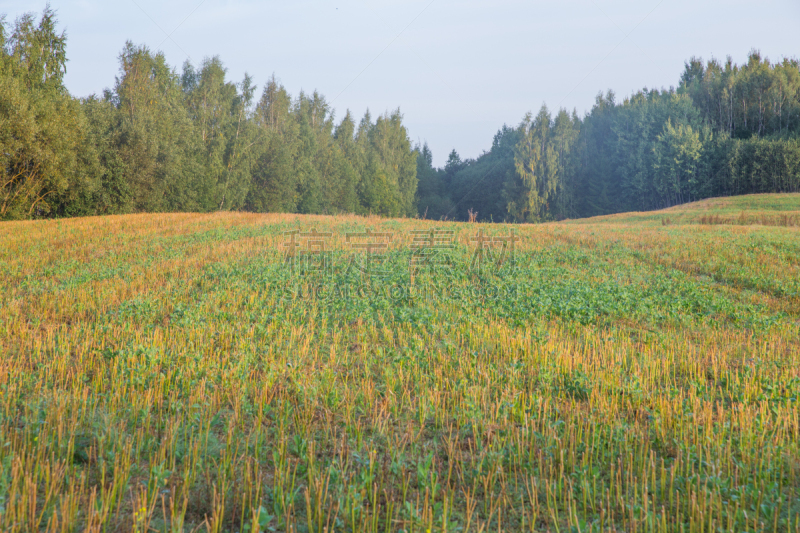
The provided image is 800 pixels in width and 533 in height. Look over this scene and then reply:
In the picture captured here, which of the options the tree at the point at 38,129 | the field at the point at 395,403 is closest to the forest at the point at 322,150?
the tree at the point at 38,129

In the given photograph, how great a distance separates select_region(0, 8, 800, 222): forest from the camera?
1150 inches

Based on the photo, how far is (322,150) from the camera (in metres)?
58.9

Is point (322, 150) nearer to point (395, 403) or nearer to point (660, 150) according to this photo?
point (660, 150)

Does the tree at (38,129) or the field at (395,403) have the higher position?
the tree at (38,129)

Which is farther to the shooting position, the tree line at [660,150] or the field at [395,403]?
the tree line at [660,150]

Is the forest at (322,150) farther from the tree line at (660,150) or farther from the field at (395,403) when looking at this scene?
the field at (395,403)

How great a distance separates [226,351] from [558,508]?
15.3 ft

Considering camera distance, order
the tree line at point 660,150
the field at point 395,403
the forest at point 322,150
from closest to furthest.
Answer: the field at point 395,403 → the forest at point 322,150 → the tree line at point 660,150

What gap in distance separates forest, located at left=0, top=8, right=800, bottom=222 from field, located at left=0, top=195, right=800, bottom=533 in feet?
79.2

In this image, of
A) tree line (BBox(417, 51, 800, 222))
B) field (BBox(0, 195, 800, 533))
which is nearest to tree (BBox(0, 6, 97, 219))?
field (BBox(0, 195, 800, 533))

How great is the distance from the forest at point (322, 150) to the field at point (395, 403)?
79.2 ft

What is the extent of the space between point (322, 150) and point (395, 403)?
190 ft

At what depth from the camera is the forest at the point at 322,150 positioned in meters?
29.2

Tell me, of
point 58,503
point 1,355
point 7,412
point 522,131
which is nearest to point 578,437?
point 58,503
